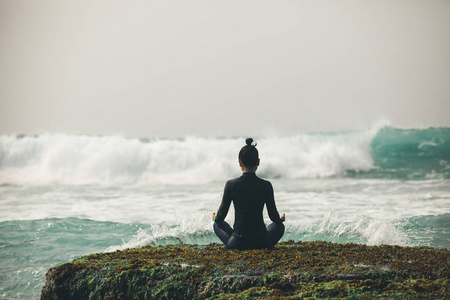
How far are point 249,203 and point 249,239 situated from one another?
1.52 feet

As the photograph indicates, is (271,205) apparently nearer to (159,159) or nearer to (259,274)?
(259,274)

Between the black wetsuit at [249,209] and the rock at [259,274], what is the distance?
6.2 inches

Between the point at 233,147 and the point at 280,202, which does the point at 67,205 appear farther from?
the point at 233,147

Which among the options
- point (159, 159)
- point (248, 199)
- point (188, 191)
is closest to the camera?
point (248, 199)

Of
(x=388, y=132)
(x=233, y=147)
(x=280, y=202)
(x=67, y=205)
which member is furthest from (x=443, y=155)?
(x=67, y=205)

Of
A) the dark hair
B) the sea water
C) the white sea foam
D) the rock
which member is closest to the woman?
the dark hair

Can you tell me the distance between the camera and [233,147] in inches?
1180

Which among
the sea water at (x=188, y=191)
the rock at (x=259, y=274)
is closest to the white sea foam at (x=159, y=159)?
the sea water at (x=188, y=191)

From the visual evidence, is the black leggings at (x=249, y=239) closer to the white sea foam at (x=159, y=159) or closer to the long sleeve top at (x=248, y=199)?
the long sleeve top at (x=248, y=199)

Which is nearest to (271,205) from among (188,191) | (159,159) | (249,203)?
(249,203)

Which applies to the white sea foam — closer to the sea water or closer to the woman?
the sea water

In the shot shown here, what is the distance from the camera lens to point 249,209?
4.94 meters

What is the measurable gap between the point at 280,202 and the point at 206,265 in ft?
32.5

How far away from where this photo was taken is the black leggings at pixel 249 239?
5.04 m
